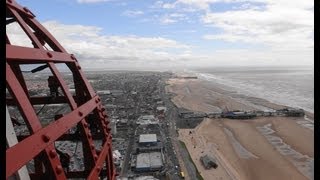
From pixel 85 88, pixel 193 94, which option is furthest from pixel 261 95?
pixel 85 88

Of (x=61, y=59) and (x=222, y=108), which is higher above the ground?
(x=61, y=59)

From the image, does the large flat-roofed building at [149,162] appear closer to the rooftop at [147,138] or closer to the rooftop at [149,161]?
the rooftop at [149,161]

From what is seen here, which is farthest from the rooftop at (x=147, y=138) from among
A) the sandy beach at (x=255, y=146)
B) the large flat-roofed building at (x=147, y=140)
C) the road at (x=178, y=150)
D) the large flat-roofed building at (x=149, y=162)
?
the large flat-roofed building at (x=149, y=162)

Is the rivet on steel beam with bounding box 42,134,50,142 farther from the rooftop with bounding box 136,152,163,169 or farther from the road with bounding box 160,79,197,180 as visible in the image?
the rooftop with bounding box 136,152,163,169

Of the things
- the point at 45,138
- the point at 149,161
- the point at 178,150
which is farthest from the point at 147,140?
the point at 45,138

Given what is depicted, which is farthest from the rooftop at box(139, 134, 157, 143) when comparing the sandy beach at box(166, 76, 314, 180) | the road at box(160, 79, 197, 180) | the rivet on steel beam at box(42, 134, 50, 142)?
the rivet on steel beam at box(42, 134, 50, 142)
